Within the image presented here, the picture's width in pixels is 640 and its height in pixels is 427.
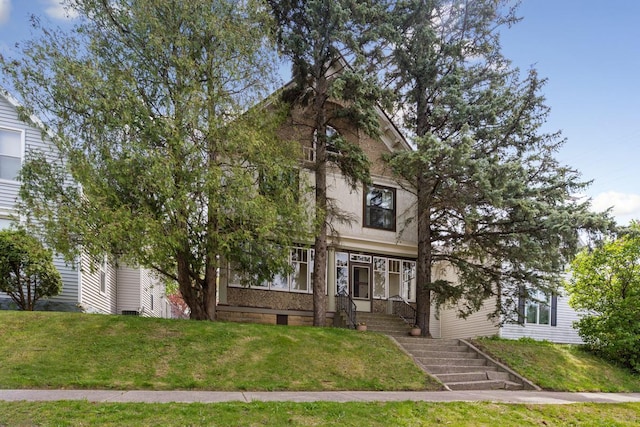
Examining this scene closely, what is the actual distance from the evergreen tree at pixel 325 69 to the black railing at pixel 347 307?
2.30 m

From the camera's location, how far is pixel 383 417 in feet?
24.8

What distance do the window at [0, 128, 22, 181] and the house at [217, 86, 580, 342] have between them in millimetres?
7348

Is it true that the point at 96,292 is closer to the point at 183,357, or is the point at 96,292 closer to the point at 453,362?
the point at 183,357

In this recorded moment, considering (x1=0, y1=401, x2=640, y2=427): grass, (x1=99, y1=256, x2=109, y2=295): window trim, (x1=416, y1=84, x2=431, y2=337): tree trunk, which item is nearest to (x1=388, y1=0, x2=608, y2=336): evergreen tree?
(x1=416, y1=84, x2=431, y2=337): tree trunk

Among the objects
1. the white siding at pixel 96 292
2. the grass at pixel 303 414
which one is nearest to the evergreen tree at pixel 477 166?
the grass at pixel 303 414

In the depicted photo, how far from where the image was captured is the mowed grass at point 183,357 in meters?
9.18

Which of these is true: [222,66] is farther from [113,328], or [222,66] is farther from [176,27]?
[113,328]

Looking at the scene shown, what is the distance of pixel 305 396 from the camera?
8977 millimetres

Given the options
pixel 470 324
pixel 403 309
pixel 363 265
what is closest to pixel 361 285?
pixel 363 265

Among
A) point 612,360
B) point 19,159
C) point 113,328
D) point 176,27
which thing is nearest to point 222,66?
point 176,27

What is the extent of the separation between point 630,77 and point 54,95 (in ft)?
48.0

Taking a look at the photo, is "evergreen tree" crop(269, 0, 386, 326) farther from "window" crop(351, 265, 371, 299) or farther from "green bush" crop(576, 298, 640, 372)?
"green bush" crop(576, 298, 640, 372)

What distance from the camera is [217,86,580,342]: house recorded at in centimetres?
1723

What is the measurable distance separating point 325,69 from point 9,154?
411 inches
